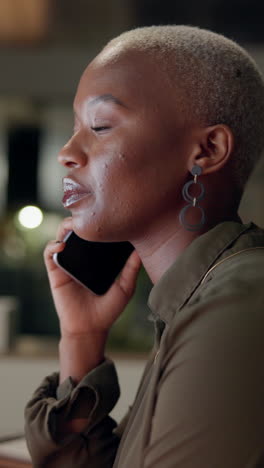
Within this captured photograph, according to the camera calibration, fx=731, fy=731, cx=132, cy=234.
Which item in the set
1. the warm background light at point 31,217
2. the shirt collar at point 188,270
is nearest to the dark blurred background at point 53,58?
the warm background light at point 31,217

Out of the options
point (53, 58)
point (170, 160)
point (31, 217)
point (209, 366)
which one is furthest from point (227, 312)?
point (53, 58)

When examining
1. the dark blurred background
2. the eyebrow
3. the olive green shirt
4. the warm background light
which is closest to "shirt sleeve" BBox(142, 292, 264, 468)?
the olive green shirt

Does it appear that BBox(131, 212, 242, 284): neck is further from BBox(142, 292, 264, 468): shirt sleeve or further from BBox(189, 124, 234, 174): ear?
BBox(142, 292, 264, 468): shirt sleeve

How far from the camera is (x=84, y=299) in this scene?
4.59ft

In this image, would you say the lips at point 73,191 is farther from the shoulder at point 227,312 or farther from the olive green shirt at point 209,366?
the shoulder at point 227,312

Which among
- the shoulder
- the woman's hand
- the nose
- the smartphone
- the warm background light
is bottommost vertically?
the warm background light

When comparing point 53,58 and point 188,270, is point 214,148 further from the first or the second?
point 53,58

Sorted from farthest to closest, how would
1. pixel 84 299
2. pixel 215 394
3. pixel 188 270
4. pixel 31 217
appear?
pixel 31 217, pixel 84 299, pixel 188 270, pixel 215 394

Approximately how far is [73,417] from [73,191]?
1.38 ft

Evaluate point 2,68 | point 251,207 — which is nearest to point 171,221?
point 2,68

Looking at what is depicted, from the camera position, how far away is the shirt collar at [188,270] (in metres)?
0.99

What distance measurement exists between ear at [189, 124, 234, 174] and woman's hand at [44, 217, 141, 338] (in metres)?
0.42

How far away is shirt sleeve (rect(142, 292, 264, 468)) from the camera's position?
755 mm

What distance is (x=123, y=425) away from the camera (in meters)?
1.33
